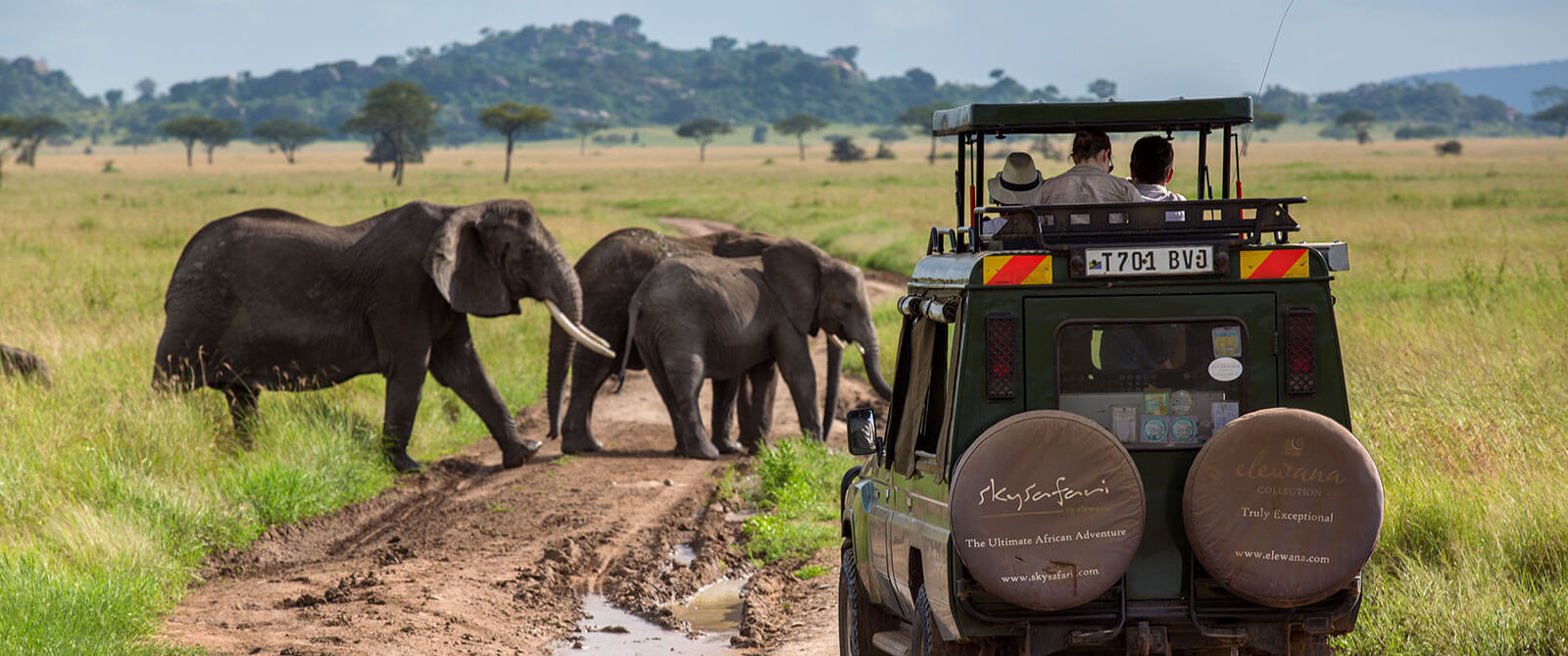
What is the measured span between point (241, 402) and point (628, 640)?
6161 mm

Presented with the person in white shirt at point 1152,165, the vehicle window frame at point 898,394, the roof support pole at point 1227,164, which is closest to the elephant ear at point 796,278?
the roof support pole at point 1227,164

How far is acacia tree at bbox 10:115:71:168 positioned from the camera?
9462 cm

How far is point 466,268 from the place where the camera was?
41.3ft

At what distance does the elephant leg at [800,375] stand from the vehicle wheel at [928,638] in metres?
8.55

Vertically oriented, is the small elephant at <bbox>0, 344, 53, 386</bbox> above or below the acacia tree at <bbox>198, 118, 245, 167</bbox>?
below

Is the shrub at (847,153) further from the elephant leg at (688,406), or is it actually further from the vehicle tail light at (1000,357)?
the vehicle tail light at (1000,357)

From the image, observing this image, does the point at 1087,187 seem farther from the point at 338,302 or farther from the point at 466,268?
the point at 338,302

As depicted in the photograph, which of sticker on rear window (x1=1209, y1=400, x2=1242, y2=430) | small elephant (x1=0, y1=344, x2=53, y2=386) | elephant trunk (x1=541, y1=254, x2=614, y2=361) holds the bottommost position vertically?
small elephant (x1=0, y1=344, x2=53, y2=386)

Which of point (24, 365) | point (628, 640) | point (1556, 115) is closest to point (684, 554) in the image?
point (628, 640)

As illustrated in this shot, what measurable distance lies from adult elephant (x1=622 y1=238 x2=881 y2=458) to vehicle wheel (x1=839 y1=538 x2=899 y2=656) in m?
7.11

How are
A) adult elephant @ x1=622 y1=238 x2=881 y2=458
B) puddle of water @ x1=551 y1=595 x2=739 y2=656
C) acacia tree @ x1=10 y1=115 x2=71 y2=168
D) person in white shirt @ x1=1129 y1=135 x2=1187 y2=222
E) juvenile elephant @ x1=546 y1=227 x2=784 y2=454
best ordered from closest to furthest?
person in white shirt @ x1=1129 y1=135 x2=1187 y2=222 < puddle of water @ x1=551 y1=595 x2=739 y2=656 < adult elephant @ x1=622 y1=238 x2=881 y2=458 < juvenile elephant @ x1=546 y1=227 x2=784 y2=454 < acacia tree @ x1=10 y1=115 x2=71 y2=168

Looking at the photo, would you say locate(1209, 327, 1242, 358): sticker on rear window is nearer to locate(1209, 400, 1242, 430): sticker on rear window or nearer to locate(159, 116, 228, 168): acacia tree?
locate(1209, 400, 1242, 430): sticker on rear window

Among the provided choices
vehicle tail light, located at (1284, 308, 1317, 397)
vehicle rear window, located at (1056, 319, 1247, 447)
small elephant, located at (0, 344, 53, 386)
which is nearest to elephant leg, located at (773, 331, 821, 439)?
small elephant, located at (0, 344, 53, 386)

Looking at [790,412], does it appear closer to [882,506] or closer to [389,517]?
[389,517]
